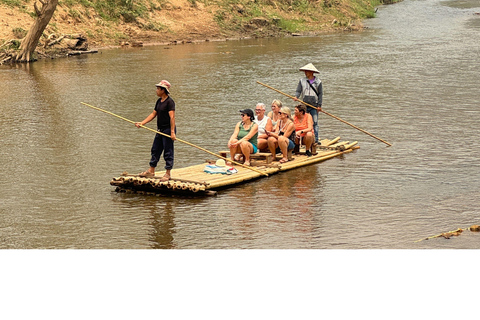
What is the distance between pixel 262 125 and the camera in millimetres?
13422

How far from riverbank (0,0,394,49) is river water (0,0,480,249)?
18.8 ft

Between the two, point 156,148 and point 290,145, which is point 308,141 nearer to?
point 290,145

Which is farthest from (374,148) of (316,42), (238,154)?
(316,42)

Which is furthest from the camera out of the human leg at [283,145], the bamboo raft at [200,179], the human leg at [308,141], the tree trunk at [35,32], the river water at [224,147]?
the tree trunk at [35,32]

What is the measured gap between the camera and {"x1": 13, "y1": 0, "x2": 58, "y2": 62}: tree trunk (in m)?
31.2

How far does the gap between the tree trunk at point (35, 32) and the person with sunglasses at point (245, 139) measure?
20539 mm

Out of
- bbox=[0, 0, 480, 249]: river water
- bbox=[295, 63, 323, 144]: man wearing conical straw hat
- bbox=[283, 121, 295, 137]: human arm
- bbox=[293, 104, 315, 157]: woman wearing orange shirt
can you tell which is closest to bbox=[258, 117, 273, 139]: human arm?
bbox=[283, 121, 295, 137]: human arm

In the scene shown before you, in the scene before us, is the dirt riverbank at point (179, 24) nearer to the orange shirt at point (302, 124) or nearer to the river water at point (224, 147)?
the river water at point (224, 147)

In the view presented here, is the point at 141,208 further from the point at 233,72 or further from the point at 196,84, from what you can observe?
the point at 233,72

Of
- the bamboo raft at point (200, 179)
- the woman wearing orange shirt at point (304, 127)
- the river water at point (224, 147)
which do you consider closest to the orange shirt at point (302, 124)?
the woman wearing orange shirt at point (304, 127)

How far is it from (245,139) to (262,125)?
26.8 inches

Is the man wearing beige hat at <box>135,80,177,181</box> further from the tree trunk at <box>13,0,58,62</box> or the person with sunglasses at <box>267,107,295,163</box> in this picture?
the tree trunk at <box>13,0,58,62</box>

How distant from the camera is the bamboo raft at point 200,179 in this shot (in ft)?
37.0

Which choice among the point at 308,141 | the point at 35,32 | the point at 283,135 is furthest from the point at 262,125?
the point at 35,32
